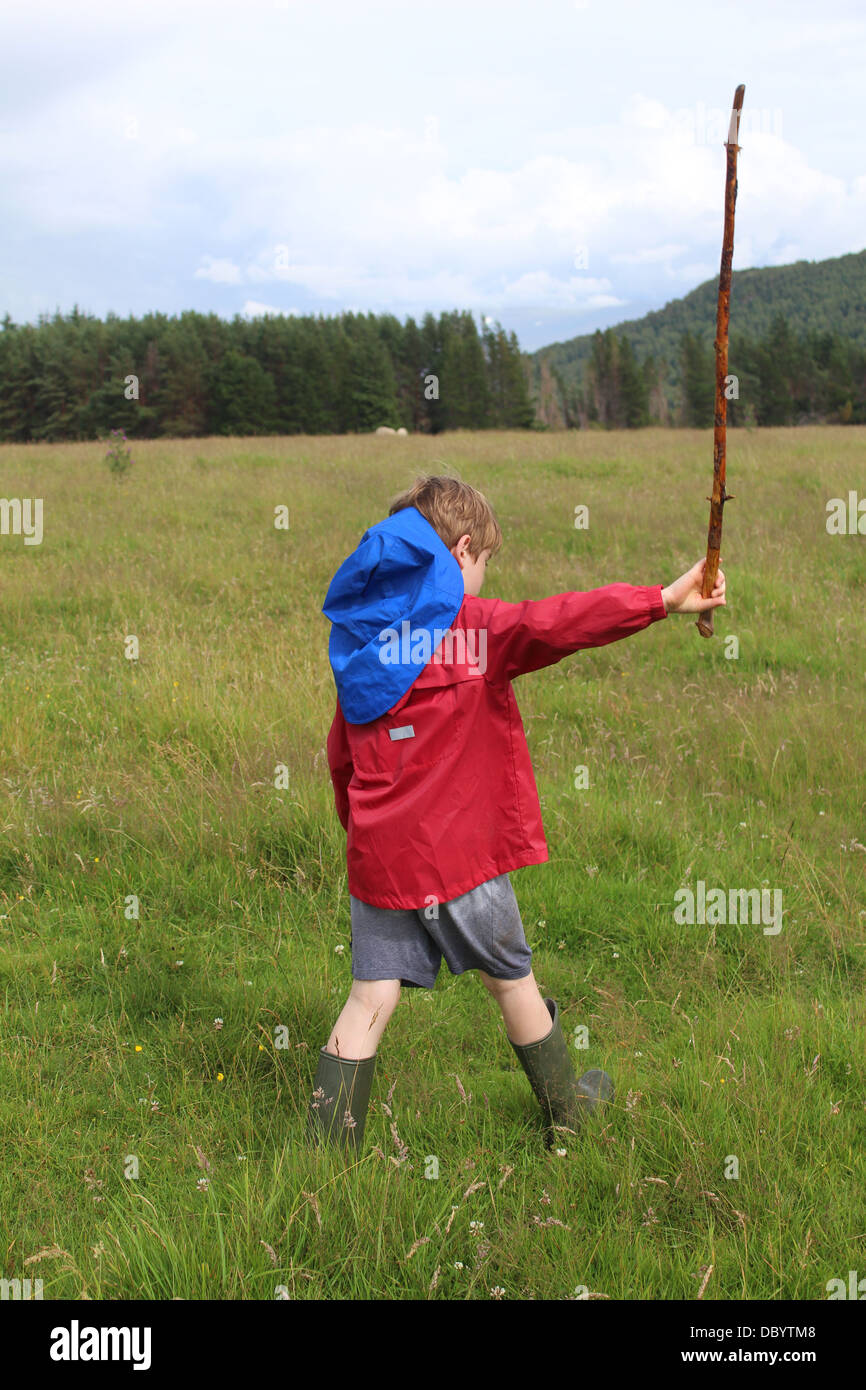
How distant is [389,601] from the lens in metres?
2.35

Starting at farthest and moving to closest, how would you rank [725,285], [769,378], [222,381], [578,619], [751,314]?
[751,314]
[769,378]
[222,381]
[578,619]
[725,285]

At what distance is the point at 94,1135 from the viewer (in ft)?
8.59

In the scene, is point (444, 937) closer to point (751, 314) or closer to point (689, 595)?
point (689, 595)

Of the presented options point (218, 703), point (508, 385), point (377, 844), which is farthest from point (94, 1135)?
point (508, 385)

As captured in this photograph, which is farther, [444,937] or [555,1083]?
[555,1083]

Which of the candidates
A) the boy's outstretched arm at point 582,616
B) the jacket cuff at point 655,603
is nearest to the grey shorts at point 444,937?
the boy's outstretched arm at point 582,616

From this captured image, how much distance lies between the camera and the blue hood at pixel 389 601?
7.63 feet

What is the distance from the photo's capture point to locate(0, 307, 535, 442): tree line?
5378 centimetres

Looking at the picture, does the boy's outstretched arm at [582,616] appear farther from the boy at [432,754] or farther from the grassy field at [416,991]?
the grassy field at [416,991]

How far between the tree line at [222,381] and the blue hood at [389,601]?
52.2m

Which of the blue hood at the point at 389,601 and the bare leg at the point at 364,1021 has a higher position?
the blue hood at the point at 389,601

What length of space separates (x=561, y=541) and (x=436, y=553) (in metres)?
7.60

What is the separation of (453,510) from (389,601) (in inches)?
12.9

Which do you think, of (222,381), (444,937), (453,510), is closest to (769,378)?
(222,381)
